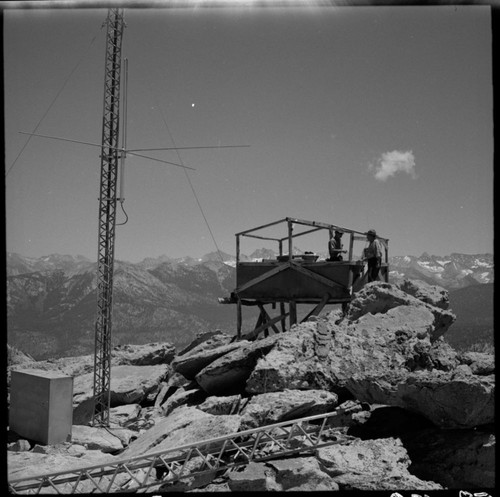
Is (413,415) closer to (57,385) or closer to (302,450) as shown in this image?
(302,450)

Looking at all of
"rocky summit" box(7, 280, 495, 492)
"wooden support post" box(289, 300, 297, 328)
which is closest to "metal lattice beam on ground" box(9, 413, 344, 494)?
"rocky summit" box(7, 280, 495, 492)

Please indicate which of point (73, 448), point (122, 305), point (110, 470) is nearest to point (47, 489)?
point (110, 470)

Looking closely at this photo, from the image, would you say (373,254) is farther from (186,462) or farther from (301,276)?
(186,462)

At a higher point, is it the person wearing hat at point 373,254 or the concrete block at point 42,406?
the person wearing hat at point 373,254

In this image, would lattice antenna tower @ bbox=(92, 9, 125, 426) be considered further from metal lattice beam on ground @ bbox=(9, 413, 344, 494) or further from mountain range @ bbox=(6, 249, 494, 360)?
mountain range @ bbox=(6, 249, 494, 360)

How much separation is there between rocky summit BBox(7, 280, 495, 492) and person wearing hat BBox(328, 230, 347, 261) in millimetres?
3314

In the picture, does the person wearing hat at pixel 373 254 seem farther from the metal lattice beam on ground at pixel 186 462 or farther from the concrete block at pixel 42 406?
the concrete block at pixel 42 406

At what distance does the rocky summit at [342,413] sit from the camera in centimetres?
671

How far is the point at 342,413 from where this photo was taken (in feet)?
25.9

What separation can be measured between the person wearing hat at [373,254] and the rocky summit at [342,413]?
267 cm

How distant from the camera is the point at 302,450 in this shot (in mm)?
6938

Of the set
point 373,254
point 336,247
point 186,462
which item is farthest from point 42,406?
point 373,254

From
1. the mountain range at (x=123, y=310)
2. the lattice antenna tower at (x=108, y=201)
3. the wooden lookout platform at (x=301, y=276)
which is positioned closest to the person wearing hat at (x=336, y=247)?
the wooden lookout platform at (x=301, y=276)

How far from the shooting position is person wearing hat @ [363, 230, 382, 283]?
45.9 feet
